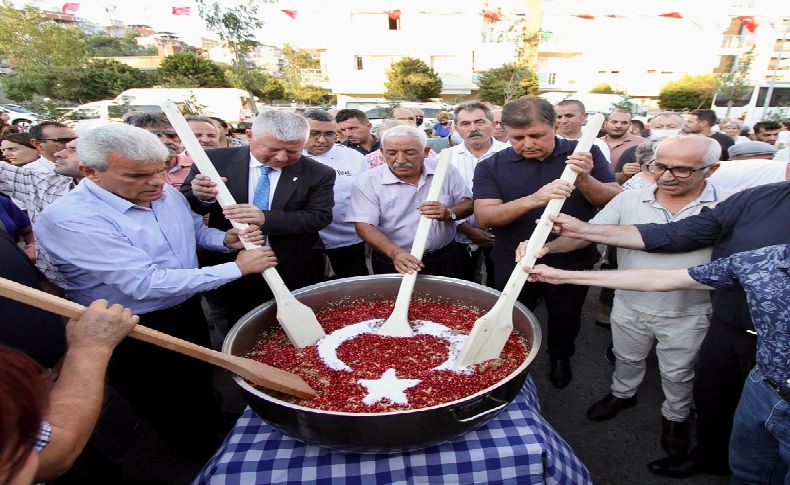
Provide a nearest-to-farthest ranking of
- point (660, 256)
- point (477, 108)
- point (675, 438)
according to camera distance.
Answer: point (660, 256)
point (675, 438)
point (477, 108)

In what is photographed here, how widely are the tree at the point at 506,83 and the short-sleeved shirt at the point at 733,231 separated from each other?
2272 cm

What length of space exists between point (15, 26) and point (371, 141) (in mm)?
22389

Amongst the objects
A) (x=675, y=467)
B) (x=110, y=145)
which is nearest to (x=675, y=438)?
(x=675, y=467)

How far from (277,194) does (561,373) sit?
8.15 ft

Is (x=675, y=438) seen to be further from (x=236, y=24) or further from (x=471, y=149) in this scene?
(x=236, y=24)

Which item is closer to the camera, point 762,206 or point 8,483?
point 8,483

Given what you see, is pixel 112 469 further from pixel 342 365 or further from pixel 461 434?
pixel 461 434

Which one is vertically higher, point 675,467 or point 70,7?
point 70,7

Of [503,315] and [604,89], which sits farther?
[604,89]

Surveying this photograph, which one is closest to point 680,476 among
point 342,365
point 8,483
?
point 342,365

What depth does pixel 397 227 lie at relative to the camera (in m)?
2.86

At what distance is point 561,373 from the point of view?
3.04 meters

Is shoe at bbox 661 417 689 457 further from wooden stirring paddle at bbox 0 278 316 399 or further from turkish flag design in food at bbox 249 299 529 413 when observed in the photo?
wooden stirring paddle at bbox 0 278 316 399

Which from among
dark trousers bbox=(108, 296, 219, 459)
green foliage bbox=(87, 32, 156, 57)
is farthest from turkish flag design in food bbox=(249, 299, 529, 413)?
green foliage bbox=(87, 32, 156, 57)
